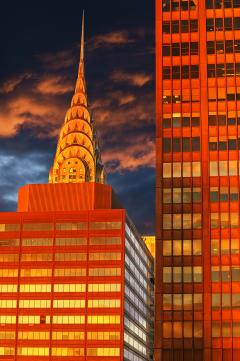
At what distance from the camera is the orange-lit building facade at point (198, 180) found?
138m

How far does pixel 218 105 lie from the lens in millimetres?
152375

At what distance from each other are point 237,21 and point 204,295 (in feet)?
174

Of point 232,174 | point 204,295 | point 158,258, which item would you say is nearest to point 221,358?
point 204,295

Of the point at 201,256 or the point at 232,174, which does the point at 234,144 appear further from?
the point at 201,256

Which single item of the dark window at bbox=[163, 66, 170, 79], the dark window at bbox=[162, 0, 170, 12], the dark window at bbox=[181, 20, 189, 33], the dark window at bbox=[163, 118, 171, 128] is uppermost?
the dark window at bbox=[162, 0, 170, 12]

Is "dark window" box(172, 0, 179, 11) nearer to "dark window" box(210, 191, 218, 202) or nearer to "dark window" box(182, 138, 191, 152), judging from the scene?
"dark window" box(182, 138, 191, 152)

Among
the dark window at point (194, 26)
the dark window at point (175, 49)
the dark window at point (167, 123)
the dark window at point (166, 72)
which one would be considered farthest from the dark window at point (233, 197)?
the dark window at point (194, 26)

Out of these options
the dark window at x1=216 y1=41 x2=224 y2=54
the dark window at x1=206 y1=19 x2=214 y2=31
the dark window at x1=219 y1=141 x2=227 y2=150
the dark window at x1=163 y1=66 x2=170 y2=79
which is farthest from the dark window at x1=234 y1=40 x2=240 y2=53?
the dark window at x1=219 y1=141 x2=227 y2=150

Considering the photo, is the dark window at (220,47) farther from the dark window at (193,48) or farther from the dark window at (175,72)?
the dark window at (175,72)

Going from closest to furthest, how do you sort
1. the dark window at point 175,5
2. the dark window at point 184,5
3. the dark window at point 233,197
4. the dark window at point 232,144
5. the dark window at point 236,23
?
1. the dark window at point 233,197
2. the dark window at point 232,144
3. the dark window at point 236,23
4. the dark window at point 184,5
5. the dark window at point 175,5

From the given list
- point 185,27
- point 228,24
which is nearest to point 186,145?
point 185,27

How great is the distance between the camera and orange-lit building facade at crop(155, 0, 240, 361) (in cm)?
13850

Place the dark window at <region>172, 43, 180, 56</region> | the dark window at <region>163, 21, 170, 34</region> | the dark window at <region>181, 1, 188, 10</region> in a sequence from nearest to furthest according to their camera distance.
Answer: the dark window at <region>172, 43, 180, 56</region>, the dark window at <region>163, 21, 170, 34</region>, the dark window at <region>181, 1, 188, 10</region>

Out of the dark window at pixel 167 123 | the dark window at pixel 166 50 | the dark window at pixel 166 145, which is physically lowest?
the dark window at pixel 166 145
